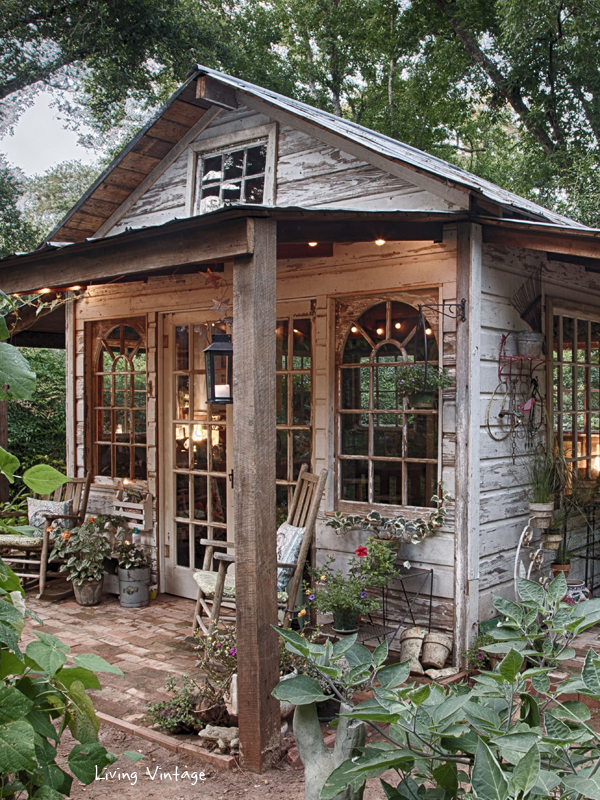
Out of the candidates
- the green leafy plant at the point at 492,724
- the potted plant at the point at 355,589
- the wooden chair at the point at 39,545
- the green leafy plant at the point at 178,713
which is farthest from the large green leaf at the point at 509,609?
the wooden chair at the point at 39,545

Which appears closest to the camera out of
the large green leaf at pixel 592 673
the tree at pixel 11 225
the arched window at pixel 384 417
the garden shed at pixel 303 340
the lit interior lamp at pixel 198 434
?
the large green leaf at pixel 592 673

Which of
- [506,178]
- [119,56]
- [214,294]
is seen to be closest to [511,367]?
[214,294]

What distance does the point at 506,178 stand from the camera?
53.5ft

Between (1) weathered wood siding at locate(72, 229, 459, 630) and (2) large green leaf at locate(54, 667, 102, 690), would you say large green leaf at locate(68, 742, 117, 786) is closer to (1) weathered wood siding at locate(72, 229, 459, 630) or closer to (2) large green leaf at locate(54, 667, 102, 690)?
(2) large green leaf at locate(54, 667, 102, 690)

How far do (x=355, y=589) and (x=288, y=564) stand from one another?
0.44 metres

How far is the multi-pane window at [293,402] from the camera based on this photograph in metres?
5.31

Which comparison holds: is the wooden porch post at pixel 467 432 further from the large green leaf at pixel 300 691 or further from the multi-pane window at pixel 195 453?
Answer: the large green leaf at pixel 300 691

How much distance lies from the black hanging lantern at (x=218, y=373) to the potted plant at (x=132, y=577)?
2.20m

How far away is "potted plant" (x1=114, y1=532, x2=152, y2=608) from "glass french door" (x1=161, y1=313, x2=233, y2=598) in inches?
12.4

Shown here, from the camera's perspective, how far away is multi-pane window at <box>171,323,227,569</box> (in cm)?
601

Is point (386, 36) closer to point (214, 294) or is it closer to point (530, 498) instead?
point (214, 294)

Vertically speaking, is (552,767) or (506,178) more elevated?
(506,178)

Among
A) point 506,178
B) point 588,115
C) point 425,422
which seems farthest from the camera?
point 506,178

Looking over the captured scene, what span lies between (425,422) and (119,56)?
39.2 ft
